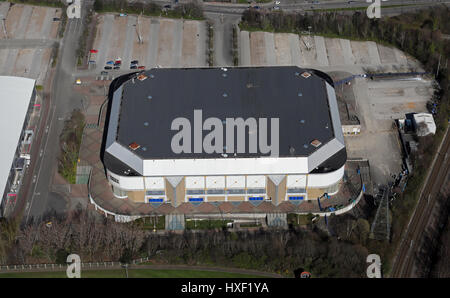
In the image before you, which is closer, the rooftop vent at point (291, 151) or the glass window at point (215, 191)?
the rooftop vent at point (291, 151)

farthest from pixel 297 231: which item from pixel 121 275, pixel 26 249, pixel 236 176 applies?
pixel 26 249

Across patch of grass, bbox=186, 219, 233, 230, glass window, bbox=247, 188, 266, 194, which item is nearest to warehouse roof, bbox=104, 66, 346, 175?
glass window, bbox=247, 188, 266, 194

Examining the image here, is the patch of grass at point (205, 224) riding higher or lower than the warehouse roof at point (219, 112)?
lower

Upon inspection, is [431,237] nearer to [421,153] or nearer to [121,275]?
[421,153]

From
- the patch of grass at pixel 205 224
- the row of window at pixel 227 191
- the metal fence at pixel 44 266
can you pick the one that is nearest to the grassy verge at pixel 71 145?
the metal fence at pixel 44 266

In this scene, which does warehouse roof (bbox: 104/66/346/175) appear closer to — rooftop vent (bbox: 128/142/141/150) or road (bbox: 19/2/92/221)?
rooftop vent (bbox: 128/142/141/150)

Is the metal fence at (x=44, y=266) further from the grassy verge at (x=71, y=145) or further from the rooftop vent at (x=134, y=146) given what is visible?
the rooftop vent at (x=134, y=146)

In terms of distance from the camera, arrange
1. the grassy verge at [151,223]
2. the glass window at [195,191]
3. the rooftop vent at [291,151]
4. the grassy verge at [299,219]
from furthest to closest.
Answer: the glass window at [195,191] < the grassy verge at [299,219] < the grassy verge at [151,223] < the rooftop vent at [291,151]
